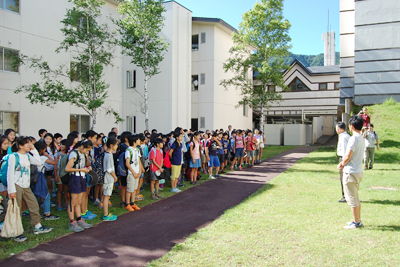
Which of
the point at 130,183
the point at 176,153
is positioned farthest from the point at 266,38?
the point at 130,183

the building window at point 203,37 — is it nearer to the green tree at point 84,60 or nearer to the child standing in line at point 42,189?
the green tree at point 84,60

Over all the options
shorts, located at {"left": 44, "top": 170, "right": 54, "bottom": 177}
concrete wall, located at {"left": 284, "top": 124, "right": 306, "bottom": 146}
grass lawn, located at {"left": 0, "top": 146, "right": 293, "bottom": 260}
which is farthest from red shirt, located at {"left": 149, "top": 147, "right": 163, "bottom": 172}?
concrete wall, located at {"left": 284, "top": 124, "right": 306, "bottom": 146}

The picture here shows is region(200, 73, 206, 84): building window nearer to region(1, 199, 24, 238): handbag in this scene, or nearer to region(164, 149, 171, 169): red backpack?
region(164, 149, 171, 169): red backpack

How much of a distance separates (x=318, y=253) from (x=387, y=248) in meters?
1.14

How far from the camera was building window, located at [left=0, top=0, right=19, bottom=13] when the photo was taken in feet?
47.4

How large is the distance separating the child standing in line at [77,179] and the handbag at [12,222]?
97 cm

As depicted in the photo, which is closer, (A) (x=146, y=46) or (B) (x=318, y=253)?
(B) (x=318, y=253)

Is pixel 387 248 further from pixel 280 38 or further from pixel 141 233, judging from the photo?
pixel 280 38

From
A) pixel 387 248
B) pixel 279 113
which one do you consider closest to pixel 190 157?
pixel 387 248

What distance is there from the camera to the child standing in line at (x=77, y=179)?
582 cm

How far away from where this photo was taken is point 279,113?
34125 mm

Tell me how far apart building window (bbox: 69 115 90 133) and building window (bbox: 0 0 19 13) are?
633 cm

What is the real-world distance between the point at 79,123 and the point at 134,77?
5.67 meters

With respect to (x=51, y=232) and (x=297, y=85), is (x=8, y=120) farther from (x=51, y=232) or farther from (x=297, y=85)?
(x=297, y=85)
